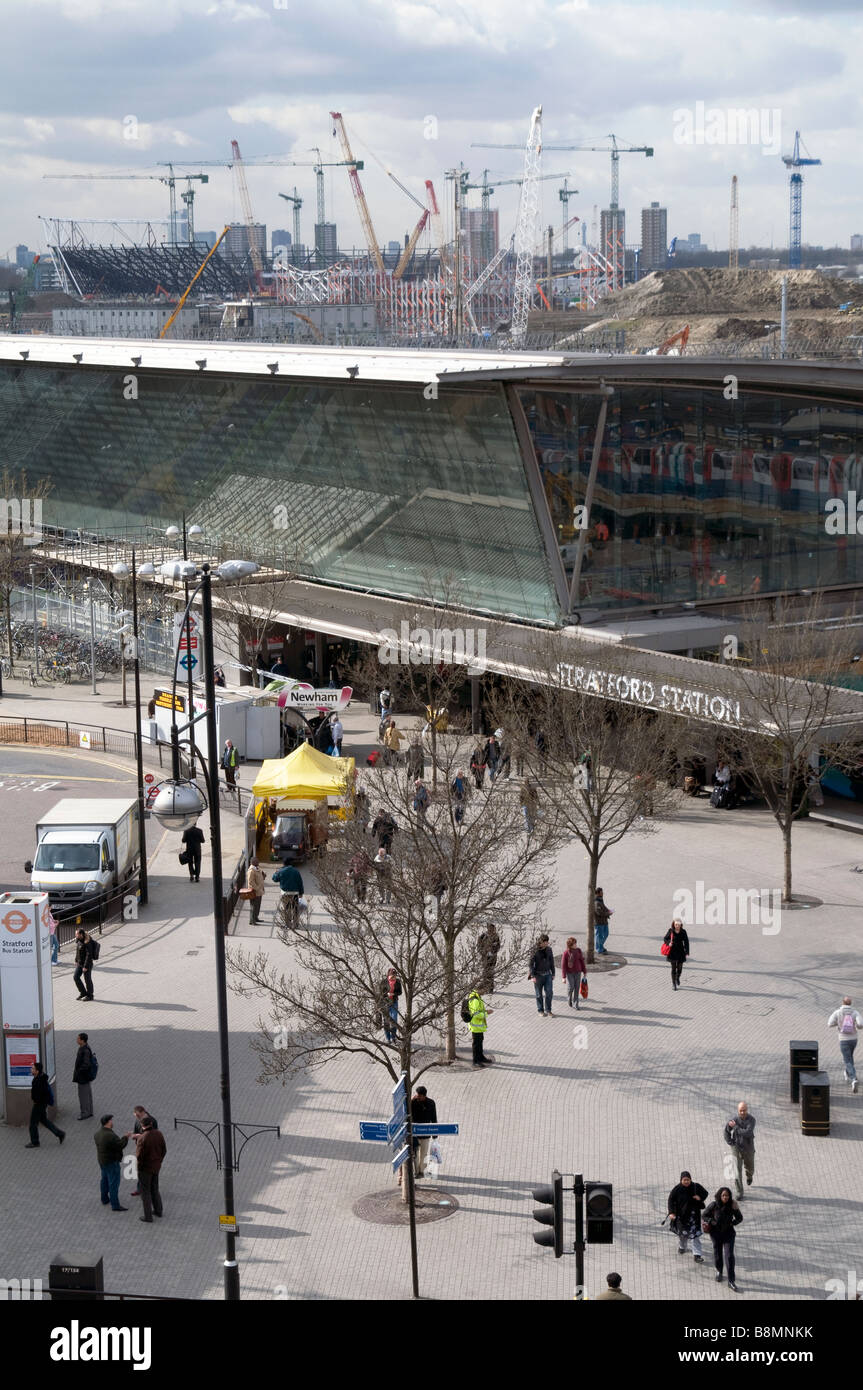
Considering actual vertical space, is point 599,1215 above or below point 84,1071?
above

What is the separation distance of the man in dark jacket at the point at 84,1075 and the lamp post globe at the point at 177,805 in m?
3.60

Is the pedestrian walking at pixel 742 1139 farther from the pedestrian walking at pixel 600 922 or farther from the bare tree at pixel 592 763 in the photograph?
the pedestrian walking at pixel 600 922

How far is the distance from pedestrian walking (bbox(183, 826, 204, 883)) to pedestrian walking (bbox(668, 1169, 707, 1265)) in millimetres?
13966

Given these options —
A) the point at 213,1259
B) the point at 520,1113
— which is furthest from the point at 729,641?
the point at 213,1259

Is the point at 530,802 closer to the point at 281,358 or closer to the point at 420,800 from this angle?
the point at 420,800

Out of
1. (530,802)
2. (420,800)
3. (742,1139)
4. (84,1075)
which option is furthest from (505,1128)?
(530,802)

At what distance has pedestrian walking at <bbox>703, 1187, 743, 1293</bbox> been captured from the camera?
14219 millimetres

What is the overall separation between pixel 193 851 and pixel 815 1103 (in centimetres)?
1292

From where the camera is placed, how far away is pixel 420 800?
74.3 ft

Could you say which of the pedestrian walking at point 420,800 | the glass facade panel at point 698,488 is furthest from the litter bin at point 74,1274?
the glass facade panel at point 698,488

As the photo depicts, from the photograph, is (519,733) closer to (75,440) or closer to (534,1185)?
(534,1185)

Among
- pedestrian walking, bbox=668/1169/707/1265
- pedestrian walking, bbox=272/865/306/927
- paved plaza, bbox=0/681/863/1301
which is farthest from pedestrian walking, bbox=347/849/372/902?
pedestrian walking, bbox=668/1169/707/1265

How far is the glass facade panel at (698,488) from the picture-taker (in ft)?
123

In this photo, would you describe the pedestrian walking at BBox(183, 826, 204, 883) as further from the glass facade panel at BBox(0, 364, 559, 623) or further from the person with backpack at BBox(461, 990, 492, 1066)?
the glass facade panel at BBox(0, 364, 559, 623)
